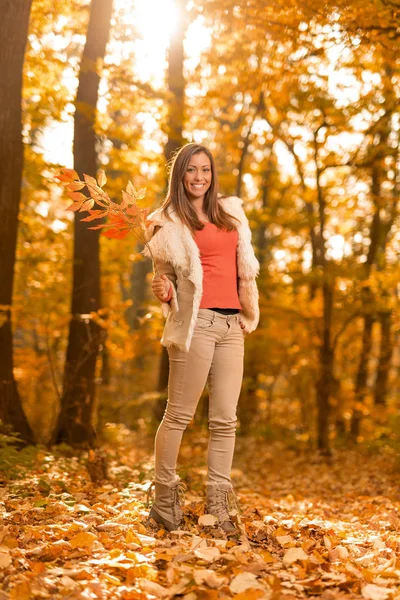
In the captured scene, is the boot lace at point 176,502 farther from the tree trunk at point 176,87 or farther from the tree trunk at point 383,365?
the tree trunk at point 383,365

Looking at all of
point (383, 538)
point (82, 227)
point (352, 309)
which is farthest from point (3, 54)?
point (352, 309)

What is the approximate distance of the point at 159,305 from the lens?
29.3 ft

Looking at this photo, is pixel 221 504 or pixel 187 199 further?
pixel 187 199

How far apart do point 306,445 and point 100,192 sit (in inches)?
319

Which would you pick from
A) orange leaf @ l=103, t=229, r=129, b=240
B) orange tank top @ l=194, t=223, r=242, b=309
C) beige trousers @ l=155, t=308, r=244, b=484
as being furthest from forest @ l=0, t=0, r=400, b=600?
orange tank top @ l=194, t=223, r=242, b=309

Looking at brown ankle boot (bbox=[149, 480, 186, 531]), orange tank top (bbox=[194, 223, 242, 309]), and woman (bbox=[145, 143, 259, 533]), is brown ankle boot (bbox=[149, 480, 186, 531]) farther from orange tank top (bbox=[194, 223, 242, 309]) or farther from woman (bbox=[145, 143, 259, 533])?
orange tank top (bbox=[194, 223, 242, 309])

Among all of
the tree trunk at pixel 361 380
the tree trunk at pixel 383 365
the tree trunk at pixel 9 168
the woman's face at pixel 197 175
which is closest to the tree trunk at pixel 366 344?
the tree trunk at pixel 361 380

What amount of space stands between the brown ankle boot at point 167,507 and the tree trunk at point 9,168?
2.38 metres

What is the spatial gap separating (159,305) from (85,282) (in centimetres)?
195

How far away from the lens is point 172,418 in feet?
12.0

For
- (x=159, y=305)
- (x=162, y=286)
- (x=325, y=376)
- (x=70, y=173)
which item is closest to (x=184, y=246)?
(x=162, y=286)

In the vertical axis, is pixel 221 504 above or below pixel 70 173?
below

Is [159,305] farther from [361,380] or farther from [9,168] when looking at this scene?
[361,380]

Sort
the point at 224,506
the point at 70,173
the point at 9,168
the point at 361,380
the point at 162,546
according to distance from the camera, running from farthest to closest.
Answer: the point at 361,380
the point at 9,168
the point at 224,506
the point at 70,173
the point at 162,546
